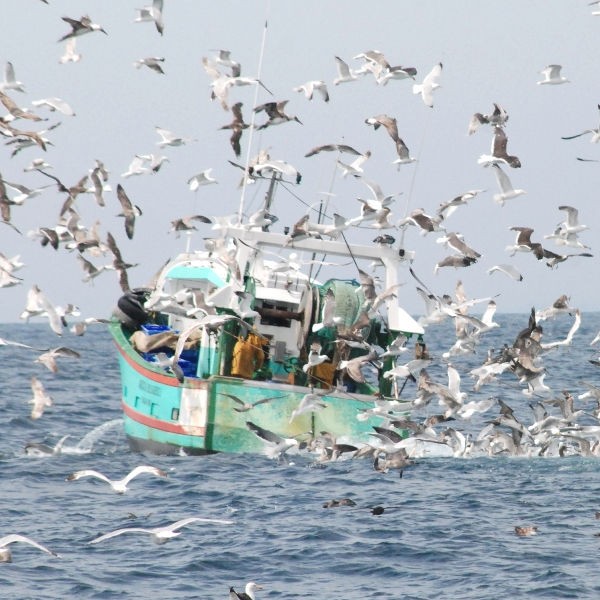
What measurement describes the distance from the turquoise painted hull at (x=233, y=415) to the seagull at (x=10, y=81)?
481 centimetres

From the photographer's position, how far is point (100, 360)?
56.3 meters

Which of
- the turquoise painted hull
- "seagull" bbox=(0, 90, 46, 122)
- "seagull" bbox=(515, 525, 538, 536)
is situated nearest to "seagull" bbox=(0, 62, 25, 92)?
"seagull" bbox=(0, 90, 46, 122)

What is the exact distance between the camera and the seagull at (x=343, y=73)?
912 inches

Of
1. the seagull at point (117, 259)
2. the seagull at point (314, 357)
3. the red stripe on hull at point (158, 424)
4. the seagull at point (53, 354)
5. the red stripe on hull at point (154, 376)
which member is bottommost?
the red stripe on hull at point (158, 424)

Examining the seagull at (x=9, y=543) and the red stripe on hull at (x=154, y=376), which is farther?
the red stripe on hull at (x=154, y=376)

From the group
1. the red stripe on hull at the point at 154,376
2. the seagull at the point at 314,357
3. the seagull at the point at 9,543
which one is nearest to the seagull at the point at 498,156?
the seagull at the point at 314,357

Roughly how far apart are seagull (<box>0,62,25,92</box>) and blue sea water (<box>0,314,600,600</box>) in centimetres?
552

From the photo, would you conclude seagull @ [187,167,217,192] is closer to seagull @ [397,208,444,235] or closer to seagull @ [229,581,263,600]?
seagull @ [397,208,444,235]

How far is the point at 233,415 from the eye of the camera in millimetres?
22891

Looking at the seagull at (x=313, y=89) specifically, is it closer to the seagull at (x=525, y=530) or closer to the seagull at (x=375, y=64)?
the seagull at (x=375, y=64)

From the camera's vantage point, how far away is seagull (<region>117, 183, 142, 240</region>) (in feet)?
74.1

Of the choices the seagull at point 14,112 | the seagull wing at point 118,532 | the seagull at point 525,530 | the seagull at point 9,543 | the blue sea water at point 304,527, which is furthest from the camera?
the seagull at point 14,112

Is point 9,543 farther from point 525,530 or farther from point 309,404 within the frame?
point 309,404

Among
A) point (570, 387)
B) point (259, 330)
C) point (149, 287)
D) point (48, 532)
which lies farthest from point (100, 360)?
Result: point (48, 532)
